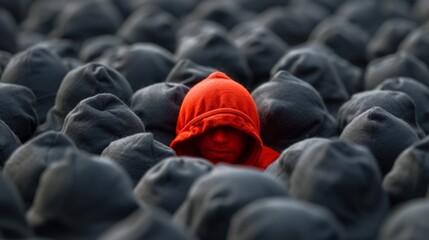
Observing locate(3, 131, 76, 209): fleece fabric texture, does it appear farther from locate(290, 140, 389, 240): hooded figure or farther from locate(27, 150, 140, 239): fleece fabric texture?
locate(290, 140, 389, 240): hooded figure

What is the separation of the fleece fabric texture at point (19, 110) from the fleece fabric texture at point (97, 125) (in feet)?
0.95

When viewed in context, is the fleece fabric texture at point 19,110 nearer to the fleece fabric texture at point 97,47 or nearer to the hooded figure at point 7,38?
the fleece fabric texture at point 97,47

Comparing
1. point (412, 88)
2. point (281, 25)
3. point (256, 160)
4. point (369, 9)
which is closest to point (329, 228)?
point (256, 160)

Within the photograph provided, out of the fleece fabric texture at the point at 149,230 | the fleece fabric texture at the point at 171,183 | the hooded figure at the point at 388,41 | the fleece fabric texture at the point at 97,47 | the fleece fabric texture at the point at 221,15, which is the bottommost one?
the fleece fabric texture at the point at 221,15

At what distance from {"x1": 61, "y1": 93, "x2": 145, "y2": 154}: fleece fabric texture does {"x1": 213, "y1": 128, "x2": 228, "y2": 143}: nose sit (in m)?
A: 0.19

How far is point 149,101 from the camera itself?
9.79 ft

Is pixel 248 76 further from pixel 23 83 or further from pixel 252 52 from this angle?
pixel 23 83

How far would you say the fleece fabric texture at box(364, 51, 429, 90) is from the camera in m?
3.60

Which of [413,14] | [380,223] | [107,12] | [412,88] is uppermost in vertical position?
[380,223]

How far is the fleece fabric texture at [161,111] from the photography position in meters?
2.96

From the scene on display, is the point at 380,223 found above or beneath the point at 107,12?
above

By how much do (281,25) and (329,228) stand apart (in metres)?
2.86

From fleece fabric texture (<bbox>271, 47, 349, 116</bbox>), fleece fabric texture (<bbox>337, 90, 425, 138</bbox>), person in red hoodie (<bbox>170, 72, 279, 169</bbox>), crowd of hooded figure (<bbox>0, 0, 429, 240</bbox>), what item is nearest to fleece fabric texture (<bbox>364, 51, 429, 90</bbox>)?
crowd of hooded figure (<bbox>0, 0, 429, 240</bbox>)

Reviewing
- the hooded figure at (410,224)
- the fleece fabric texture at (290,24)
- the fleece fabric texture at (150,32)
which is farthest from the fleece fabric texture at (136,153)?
the fleece fabric texture at (290,24)
